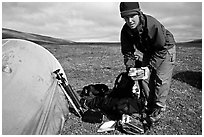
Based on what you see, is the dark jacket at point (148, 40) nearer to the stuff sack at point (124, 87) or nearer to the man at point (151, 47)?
the man at point (151, 47)

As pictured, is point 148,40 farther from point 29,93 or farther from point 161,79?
point 29,93

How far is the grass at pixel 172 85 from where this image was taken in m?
4.96

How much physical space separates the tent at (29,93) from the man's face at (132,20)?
5.07ft

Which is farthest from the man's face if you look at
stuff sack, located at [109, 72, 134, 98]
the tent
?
the tent

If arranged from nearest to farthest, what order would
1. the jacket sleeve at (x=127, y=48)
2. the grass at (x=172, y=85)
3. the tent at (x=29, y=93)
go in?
the tent at (x=29, y=93)
the jacket sleeve at (x=127, y=48)
the grass at (x=172, y=85)

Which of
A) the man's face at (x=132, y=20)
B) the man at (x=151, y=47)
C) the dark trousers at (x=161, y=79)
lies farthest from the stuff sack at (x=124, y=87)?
the man's face at (x=132, y=20)

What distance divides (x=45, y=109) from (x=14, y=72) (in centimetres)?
72

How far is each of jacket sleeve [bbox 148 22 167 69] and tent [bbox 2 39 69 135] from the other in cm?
169

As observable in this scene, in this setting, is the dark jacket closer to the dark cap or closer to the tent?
the dark cap

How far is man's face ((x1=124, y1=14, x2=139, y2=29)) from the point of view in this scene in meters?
4.34

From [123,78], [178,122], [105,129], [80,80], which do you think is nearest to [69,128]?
[105,129]

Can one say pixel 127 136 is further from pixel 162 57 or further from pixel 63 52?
pixel 63 52

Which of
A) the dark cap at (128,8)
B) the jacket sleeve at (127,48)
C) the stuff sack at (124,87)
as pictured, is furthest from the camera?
the stuff sack at (124,87)

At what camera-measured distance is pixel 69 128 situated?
496 cm
